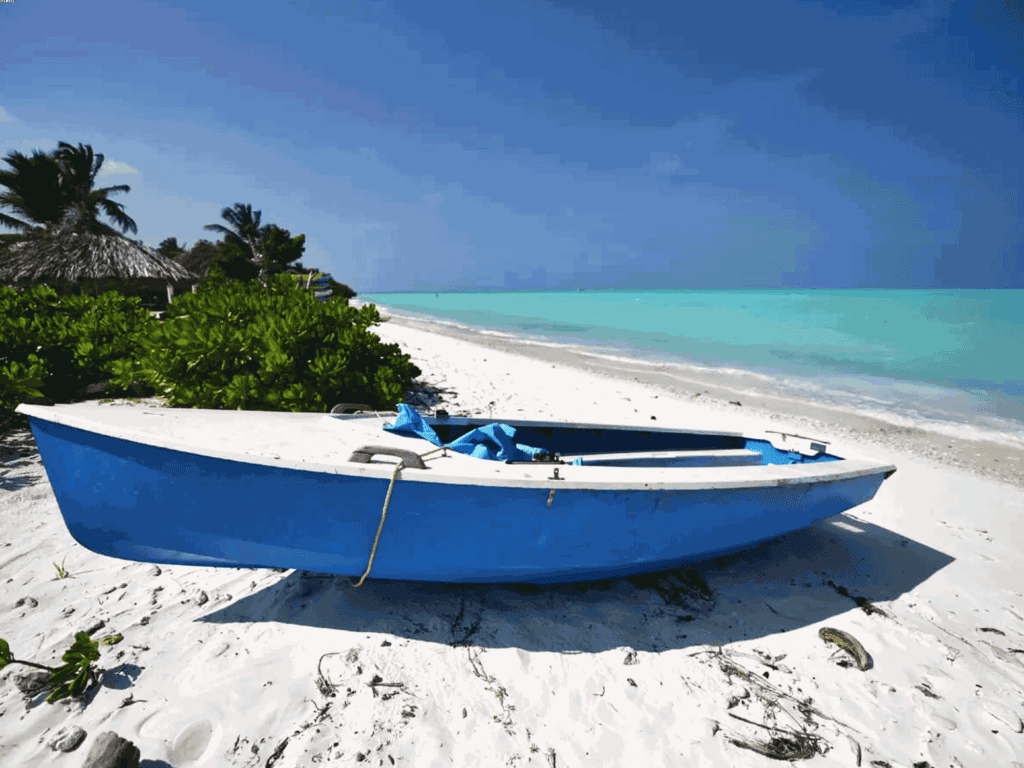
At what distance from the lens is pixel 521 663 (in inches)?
102

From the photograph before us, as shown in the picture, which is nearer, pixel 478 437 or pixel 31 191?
pixel 478 437

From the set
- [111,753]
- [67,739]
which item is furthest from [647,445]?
[67,739]

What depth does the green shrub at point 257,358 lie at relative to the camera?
5047 mm

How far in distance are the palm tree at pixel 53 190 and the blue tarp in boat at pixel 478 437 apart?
87.1 feet

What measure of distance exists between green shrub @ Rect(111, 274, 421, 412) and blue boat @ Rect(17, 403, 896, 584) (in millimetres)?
2216

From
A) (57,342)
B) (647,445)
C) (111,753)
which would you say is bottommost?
(111,753)

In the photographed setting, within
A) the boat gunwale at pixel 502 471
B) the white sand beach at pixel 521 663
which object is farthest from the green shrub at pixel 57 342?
the boat gunwale at pixel 502 471

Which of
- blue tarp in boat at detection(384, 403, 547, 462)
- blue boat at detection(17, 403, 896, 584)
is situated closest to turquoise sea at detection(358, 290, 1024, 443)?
blue boat at detection(17, 403, 896, 584)

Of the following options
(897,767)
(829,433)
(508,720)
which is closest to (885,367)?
(829,433)

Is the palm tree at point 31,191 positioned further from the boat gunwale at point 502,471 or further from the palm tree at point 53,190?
the boat gunwale at point 502,471

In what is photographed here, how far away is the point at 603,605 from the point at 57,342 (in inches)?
305

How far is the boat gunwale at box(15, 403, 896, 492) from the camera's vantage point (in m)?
2.31

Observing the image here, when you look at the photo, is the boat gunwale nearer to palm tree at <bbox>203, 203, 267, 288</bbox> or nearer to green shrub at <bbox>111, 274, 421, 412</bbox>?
green shrub at <bbox>111, 274, 421, 412</bbox>

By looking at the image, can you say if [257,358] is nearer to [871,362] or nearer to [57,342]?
[57,342]
